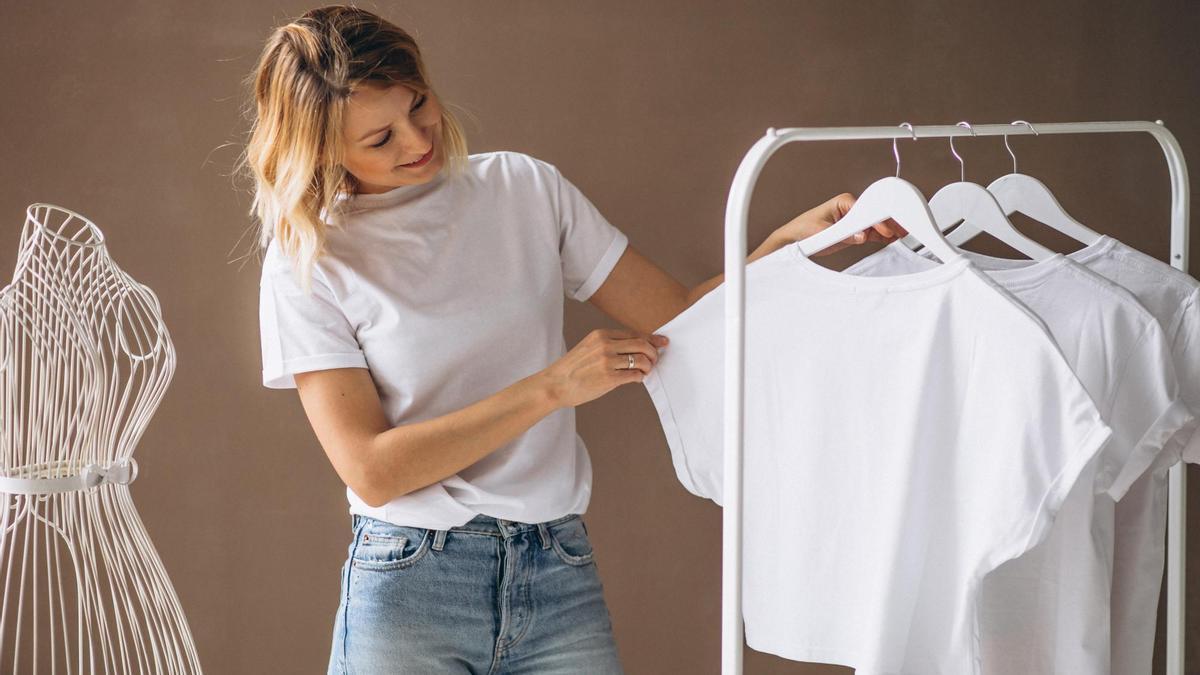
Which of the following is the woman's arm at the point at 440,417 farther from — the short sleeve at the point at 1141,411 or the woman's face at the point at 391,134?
the short sleeve at the point at 1141,411

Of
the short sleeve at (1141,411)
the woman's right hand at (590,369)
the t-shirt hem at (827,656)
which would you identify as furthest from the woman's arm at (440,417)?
the short sleeve at (1141,411)

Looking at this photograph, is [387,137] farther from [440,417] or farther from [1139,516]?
[1139,516]

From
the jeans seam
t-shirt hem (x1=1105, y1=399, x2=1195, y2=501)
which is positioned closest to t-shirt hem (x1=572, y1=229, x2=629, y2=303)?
the jeans seam

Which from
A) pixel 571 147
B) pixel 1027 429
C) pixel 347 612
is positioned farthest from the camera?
pixel 571 147

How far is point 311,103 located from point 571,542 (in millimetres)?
667

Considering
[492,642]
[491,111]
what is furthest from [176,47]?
[492,642]

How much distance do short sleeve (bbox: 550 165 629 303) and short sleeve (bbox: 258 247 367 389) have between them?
0.35 meters

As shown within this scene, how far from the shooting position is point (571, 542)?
154cm

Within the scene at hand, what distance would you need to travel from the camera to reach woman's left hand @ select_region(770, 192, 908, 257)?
140 cm

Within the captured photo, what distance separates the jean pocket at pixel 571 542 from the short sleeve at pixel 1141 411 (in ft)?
2.17

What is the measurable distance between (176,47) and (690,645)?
5.08 feet

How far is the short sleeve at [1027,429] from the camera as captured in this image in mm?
1148

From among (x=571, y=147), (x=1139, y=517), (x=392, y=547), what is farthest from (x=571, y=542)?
(x=571, y=147)

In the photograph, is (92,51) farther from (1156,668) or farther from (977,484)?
(1156,668)
